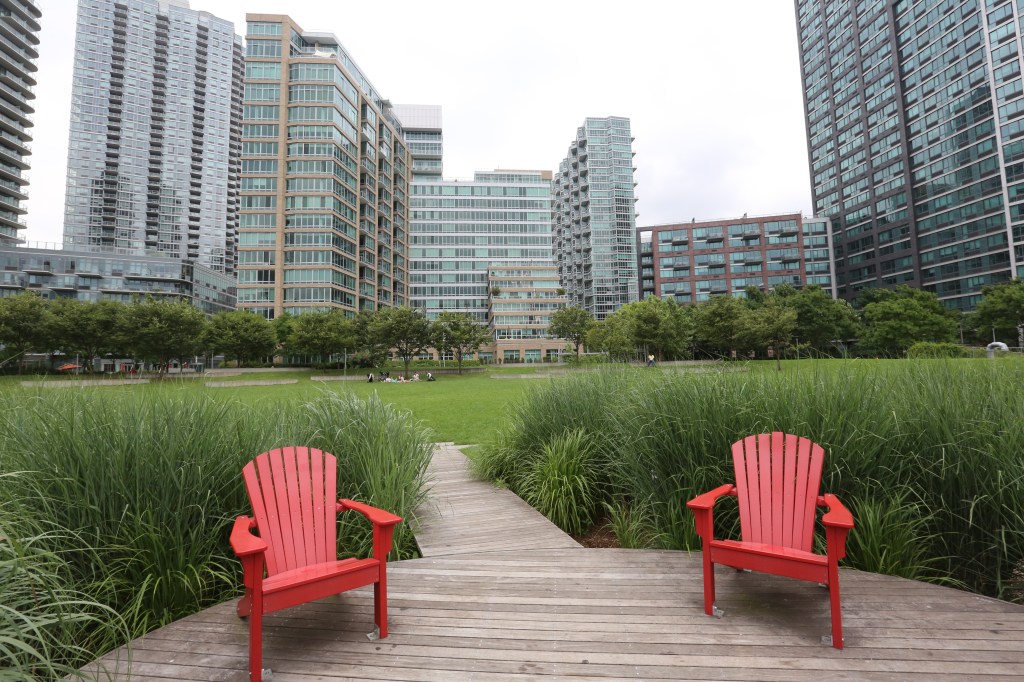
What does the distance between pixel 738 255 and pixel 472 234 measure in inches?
2264

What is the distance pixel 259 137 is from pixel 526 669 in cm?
7823

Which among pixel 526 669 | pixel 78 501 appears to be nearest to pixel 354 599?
pixel 526 669

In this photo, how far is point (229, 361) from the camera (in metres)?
53.6

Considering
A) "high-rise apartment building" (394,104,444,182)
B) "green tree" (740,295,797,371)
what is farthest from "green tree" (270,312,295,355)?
"high-rise apartment building" (394,104,444,182)

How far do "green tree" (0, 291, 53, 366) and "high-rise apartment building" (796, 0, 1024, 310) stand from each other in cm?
10928

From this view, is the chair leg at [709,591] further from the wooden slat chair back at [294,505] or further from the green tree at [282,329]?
the green tree at [282,329]

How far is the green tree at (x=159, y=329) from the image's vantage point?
39.8 meters

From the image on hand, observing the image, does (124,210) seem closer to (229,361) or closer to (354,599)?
(229,361)

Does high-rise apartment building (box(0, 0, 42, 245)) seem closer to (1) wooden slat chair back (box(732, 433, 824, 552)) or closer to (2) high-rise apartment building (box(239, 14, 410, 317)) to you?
(2) high-rise apartment building (box(239, 14, 410, 317))

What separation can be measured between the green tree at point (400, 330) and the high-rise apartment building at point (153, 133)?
283ft

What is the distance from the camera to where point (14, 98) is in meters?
65.6

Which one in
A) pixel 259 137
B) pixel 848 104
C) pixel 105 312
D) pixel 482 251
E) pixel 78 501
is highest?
pixel 848 104

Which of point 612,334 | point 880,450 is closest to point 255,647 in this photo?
point 880,450

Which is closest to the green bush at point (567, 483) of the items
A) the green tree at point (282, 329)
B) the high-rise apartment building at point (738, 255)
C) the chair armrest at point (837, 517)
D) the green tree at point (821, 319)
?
the chair armrest at point (837, 517)
